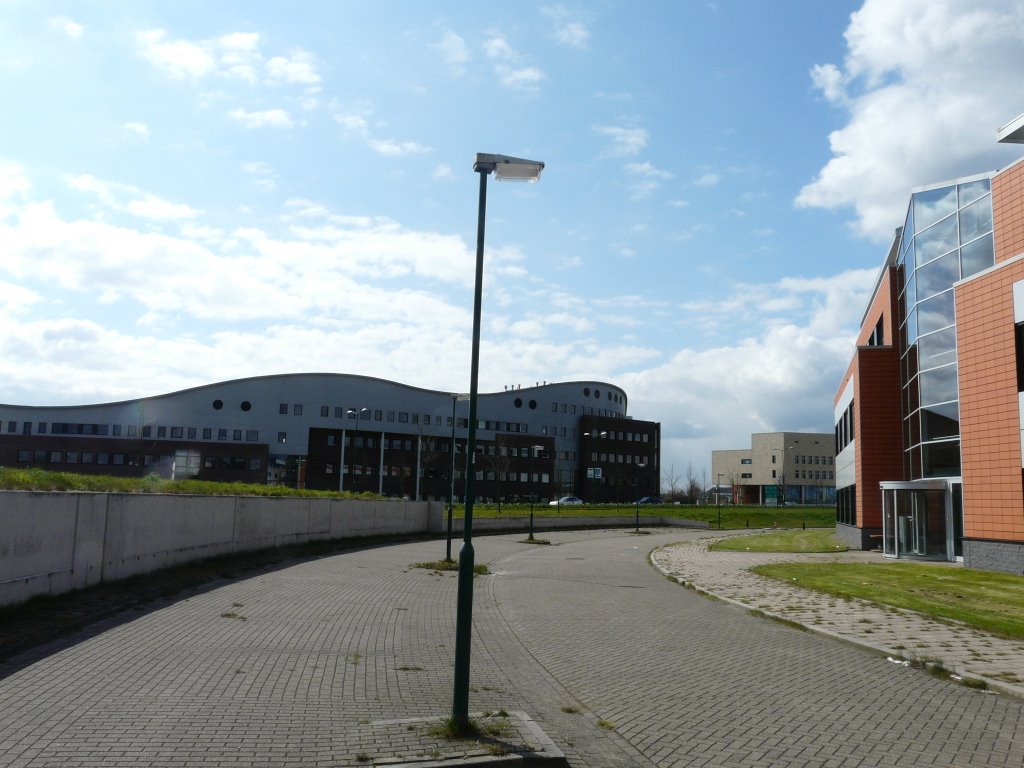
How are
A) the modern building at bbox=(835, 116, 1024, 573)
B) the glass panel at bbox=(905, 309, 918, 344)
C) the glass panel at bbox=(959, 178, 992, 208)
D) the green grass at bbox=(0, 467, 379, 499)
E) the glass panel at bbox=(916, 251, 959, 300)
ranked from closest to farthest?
the green grass at bbox=(0, 467, 379, 499) → the modern building at bbox=(835, 116, 1024, 573) → the glass panel at bbox=(959, 178, 992, 208) → the glass panel at bbox=(916, 251, 959, 300) → the glass panel at bbox=(905, 309, 918, 344)

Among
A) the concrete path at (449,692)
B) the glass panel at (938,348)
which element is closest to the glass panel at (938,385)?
the glass panel at (938,348)

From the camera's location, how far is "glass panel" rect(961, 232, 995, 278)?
29.1 metres

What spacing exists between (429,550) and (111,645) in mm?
22384

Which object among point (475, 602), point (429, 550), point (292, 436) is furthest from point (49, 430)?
point (475, 602)

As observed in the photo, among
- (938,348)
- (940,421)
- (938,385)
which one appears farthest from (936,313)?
(940,421)

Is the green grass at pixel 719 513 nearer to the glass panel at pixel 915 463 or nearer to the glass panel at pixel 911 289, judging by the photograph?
the glass panel at pixel 915 463

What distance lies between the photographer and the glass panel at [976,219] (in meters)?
29.2

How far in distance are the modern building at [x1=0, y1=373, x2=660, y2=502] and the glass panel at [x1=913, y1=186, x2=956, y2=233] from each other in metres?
51.3

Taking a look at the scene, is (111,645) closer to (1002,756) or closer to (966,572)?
(1002,756)

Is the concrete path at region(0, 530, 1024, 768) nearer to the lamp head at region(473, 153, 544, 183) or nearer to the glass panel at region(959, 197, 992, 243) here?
Result: the lamp head at region(473, 153, 544, 183)

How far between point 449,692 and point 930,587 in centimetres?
1639

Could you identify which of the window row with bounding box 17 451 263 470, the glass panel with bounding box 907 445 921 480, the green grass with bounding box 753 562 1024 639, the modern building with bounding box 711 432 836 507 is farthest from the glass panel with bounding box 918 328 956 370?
the modern building with bounding box 711 432 836 507

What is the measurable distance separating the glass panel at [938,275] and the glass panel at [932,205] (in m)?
1.66

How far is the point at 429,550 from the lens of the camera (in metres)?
32.4
